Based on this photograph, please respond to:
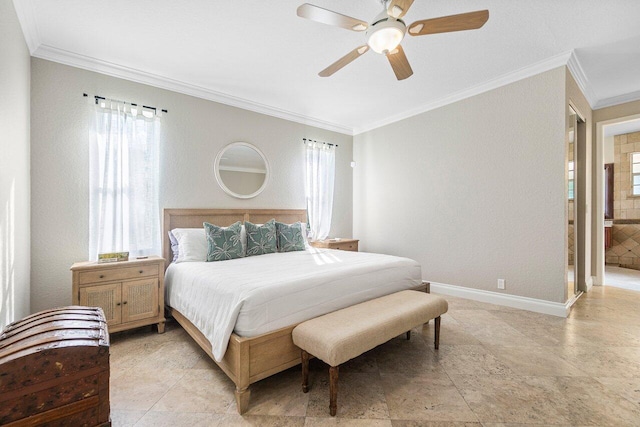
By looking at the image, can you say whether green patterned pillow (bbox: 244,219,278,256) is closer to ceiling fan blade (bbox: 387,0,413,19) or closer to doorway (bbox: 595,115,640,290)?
ceiling fan blade (bbox: 387,0,413,19)

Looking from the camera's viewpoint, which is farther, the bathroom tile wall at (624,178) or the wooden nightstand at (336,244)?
the bathroom tile wall at (624,178)

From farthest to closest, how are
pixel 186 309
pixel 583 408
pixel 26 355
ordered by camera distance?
pixel 186 309 < pixel 583 408 < pixel 26 355

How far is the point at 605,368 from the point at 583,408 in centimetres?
71

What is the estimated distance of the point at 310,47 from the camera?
2.78m

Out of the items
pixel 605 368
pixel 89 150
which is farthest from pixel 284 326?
pixel 89 150

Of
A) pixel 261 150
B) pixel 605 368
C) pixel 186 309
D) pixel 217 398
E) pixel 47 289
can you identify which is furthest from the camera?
pixel 261 150

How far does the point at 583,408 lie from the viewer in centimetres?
169

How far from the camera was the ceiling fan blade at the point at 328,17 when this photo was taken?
1769 millimetres

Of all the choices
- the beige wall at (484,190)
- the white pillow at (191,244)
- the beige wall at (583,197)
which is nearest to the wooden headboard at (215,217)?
the white pillow at (191,244)

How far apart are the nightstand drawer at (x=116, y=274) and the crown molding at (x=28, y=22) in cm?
209

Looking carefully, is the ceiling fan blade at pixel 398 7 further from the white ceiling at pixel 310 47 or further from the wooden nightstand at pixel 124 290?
the wooden nightstand at pixel 124 290

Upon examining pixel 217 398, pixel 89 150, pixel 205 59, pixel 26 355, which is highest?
pixel 205 59

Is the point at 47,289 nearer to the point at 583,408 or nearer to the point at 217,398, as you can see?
the point at 217,398

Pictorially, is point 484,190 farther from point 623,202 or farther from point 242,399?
point 623,202
